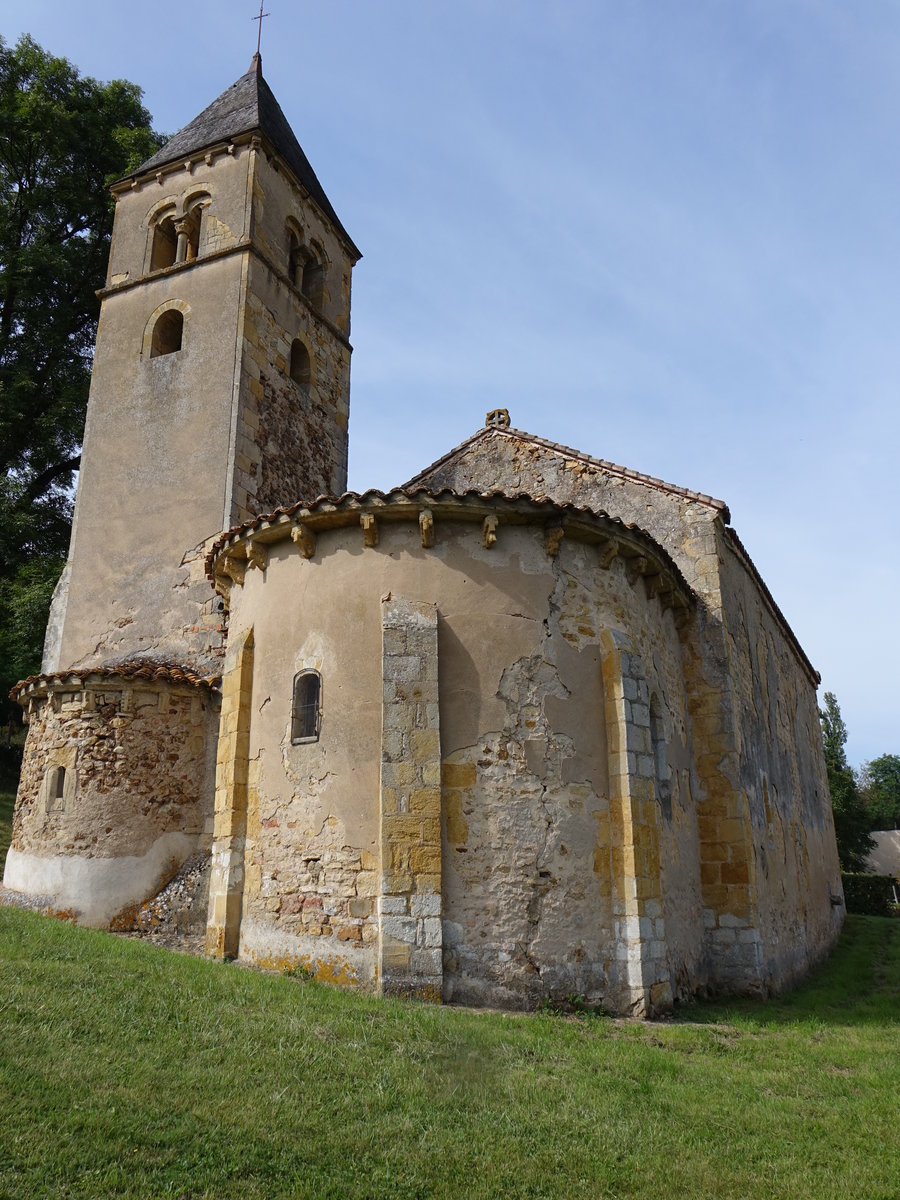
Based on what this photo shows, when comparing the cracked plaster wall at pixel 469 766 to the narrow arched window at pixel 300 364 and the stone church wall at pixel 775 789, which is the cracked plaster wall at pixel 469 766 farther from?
the narrow arched window at pixel 300 364

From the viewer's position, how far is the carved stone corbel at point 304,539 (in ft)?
29.5

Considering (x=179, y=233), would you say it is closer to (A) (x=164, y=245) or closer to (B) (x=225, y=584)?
(A) (x=164, y=245)

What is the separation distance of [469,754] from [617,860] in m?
1.73

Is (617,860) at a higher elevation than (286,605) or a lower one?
lower

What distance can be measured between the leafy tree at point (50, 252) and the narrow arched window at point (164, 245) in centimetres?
671

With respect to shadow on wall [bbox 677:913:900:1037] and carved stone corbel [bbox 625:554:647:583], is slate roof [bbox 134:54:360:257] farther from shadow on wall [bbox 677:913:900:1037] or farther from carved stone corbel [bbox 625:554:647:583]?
shadow on wall [bbox 677:913:900:1037]

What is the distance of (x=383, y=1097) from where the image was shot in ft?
17.3

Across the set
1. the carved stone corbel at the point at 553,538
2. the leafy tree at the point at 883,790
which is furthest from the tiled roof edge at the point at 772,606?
the leafy tree at the point at 883,790

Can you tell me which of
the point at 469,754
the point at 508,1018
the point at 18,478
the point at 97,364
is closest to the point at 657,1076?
the point at 508,1018

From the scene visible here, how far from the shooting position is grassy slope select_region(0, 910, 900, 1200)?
4.35 metres

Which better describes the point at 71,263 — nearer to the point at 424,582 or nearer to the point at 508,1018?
the point at 424,582

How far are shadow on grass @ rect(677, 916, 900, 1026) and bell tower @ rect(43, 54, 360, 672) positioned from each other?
300 inches

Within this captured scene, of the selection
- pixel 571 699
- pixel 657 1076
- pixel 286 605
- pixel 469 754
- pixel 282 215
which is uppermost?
pixel 282 215

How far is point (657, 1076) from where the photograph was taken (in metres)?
6.25
